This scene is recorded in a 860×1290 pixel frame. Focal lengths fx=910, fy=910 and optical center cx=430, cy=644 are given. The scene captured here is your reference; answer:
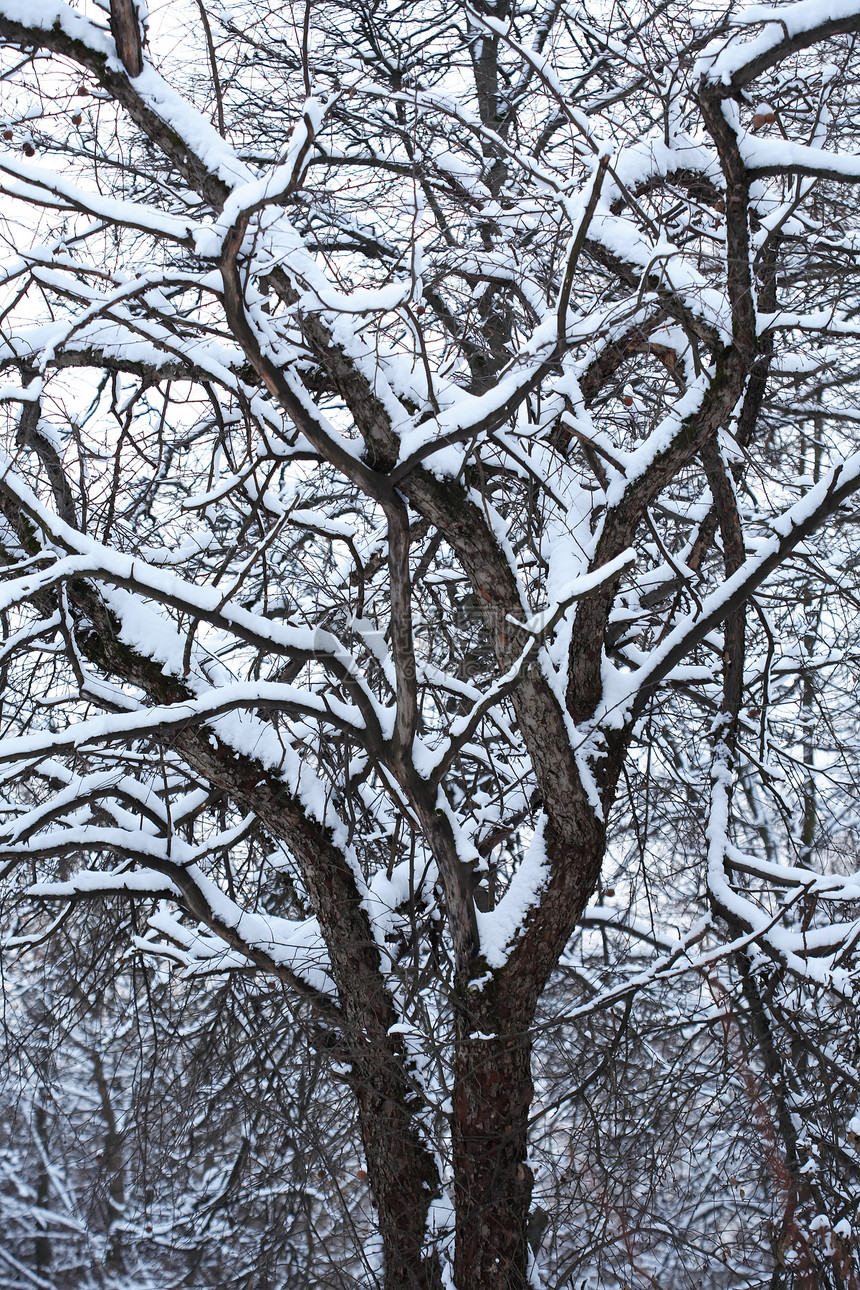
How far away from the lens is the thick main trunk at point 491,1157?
2914 millimetres

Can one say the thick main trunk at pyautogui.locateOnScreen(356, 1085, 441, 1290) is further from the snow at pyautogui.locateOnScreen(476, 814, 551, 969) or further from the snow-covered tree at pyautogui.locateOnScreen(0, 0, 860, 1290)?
the snow at pyautogui.locateOnScreen(476, 814, 551, 969)

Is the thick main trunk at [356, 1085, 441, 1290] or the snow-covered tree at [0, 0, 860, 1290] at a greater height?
the snow-covered tree at [0, 0, 860, 1290]

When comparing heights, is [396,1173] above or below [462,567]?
below

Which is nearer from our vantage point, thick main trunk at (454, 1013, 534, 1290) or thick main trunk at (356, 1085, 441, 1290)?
thick main trunk at (454, 1013, 534, 1290)

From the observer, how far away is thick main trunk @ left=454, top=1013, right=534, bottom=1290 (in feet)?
9.56

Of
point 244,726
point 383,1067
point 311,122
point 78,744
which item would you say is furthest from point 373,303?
point 383,1067

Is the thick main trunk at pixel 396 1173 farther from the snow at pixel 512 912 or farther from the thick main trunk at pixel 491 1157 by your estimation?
the snow at pixel 512 912

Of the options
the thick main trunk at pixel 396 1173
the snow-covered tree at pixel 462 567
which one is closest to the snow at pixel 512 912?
the snow-covered tree at pixel 462 567

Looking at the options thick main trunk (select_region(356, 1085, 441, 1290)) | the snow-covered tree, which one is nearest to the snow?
the snow-covered tree

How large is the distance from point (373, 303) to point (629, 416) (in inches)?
72.5

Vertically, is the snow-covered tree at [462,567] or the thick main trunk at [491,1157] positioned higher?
the snow-covered tree at [462,567]

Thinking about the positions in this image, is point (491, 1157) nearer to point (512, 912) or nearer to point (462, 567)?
point (512, 912)

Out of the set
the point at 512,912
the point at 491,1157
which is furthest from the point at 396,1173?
the point at 512,912

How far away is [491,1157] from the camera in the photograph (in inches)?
118
